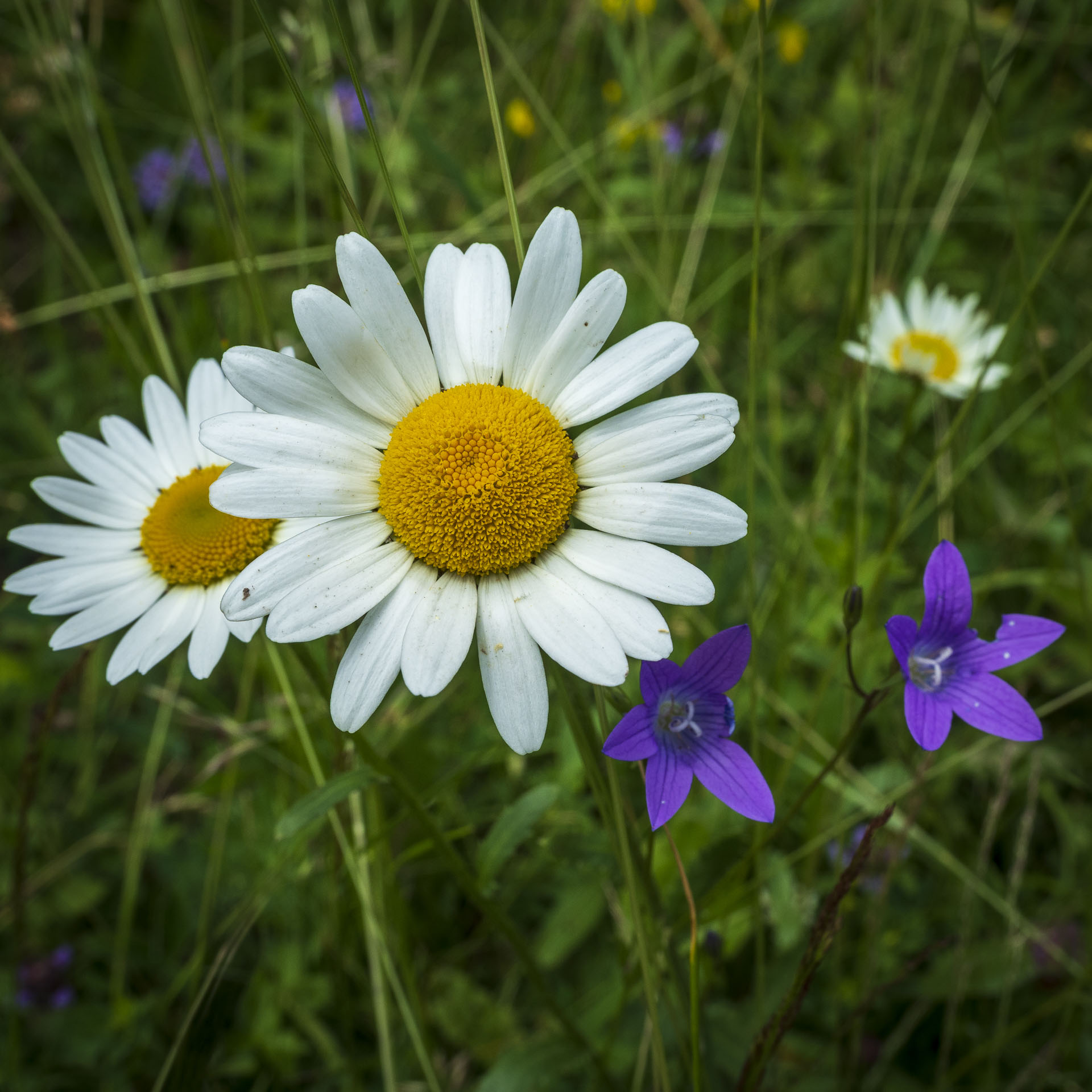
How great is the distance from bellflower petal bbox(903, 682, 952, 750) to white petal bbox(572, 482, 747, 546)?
1.00 ft

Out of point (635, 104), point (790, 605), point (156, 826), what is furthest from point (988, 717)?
point (635, 104)

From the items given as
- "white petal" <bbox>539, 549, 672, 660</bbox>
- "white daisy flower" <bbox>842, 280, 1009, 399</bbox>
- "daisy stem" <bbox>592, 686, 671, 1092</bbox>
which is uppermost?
"white petal" <bbox>539, 549, 672, 660</bbox>

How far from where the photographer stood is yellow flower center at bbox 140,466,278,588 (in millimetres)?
1459

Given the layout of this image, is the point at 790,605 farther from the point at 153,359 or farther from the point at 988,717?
the point at 153,359

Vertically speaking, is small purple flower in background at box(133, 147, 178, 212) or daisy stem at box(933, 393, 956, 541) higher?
small purple flower in background at box(133, 147, 178, 212)

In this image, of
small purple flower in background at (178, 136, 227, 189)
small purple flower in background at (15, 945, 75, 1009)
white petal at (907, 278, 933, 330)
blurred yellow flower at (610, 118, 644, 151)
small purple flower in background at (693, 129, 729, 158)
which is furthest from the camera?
small purple flower in background at (178, 136, 227, 189)

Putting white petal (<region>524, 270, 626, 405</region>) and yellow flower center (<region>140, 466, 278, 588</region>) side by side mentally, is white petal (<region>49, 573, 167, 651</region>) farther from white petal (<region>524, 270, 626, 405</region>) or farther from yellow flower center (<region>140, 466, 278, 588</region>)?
white petal (<region>524, 270, 626, 405</region>)

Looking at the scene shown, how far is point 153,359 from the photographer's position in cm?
259

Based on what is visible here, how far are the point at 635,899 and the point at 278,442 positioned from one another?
2.71 feet

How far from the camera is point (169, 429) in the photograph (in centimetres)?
166

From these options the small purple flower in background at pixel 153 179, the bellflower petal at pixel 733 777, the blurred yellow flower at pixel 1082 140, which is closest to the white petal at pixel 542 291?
the bellflower petal at pixel 733 777

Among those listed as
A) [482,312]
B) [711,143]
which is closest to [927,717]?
[482,312]

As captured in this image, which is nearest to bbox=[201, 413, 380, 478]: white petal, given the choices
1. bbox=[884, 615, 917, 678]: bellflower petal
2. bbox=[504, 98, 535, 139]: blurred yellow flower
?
bbox=[884, 615, 917, 678]: bellflower petal

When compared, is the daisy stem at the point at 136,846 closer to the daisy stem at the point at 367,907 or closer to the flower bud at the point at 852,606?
the daisy stem at the point at 367,907
